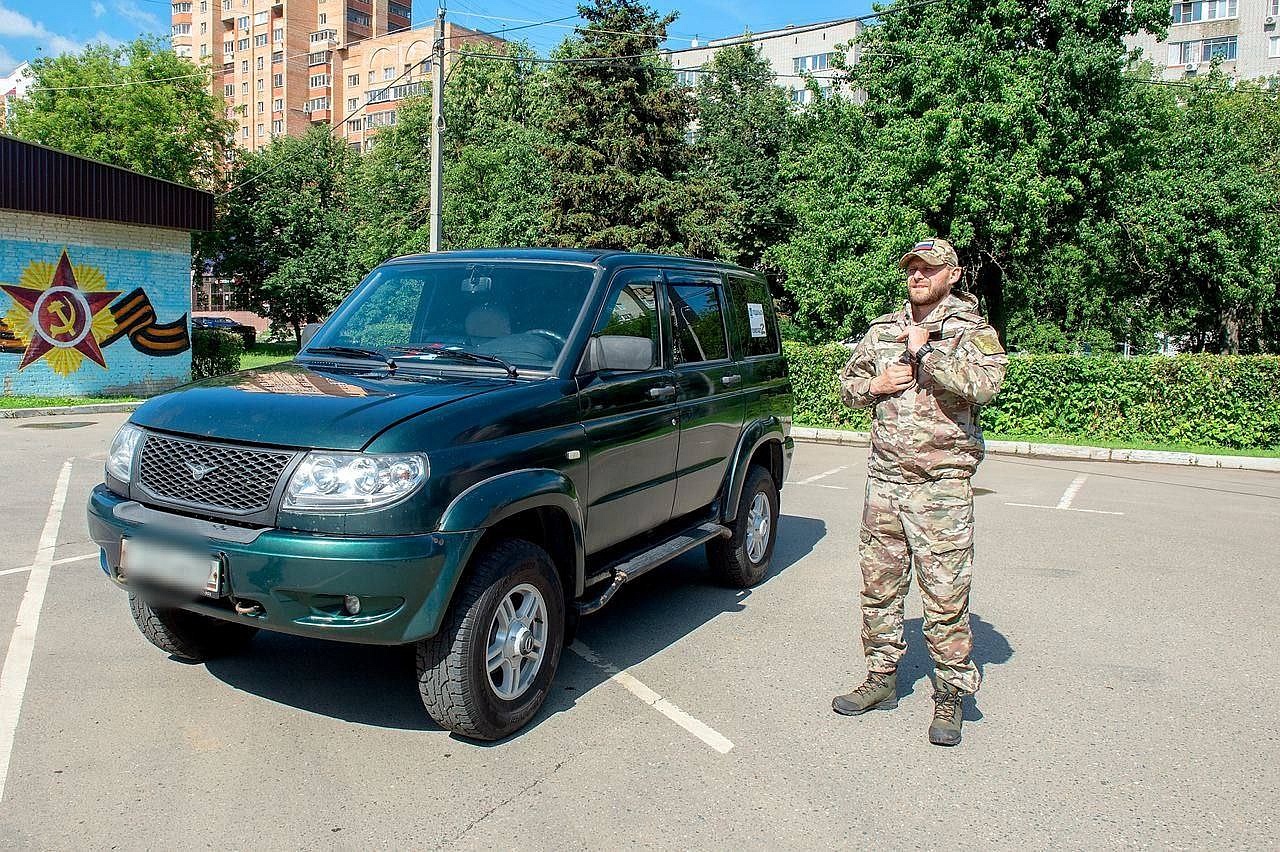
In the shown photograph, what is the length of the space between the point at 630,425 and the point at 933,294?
5.32ft

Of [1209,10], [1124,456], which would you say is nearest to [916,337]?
[1124,456]

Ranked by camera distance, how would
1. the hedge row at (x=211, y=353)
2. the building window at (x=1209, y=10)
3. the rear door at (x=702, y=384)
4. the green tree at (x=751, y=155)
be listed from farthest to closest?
the building window at (x=1209, y=10) < the green tree at (x=751, y=155) < the hedge row at (x=211, y=353) < the rear door at (x=702, y=384)

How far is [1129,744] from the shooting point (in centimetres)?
421

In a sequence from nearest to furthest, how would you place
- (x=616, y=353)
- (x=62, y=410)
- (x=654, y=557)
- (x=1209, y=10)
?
(x=616, y=353) < (x=654, y=557) < (x=62, y=410) < (x=1209, y=10)

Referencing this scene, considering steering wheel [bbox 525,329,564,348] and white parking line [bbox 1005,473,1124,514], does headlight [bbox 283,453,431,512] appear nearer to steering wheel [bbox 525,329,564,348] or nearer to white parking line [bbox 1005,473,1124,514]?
steering wheel [bbox 525,329,564,348]

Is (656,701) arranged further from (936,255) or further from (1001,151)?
(1001,151)

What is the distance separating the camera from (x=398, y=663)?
4.96 metres

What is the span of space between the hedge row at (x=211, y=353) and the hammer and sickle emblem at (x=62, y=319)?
4099 mm

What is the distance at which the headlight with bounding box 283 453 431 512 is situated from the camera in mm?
3598

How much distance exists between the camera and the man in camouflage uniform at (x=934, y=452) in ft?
13.4

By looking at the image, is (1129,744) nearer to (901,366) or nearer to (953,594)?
(953,594)

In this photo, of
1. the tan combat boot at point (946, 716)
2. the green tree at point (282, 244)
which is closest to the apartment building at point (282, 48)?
the green tree at point (282, 244)

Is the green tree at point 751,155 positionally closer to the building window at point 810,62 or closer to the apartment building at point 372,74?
the building window at point 810,62

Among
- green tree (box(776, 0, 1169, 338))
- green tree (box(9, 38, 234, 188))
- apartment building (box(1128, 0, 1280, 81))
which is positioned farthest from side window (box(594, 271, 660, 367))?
apartment building (box(1128, 0, 1280, 81))
